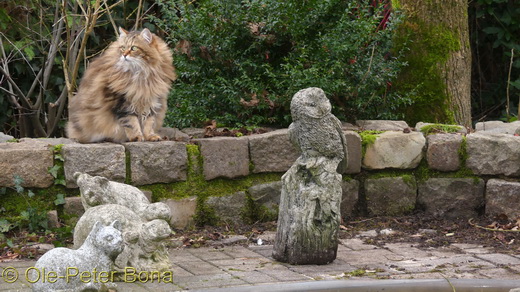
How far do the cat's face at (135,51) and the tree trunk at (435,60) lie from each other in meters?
2.86

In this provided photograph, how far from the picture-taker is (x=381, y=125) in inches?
283

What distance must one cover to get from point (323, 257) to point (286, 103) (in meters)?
2.05

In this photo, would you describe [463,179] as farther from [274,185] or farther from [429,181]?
[274,185]

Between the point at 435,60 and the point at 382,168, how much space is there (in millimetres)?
1583

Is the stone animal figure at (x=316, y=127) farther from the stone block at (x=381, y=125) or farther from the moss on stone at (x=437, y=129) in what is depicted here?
the moss on stone at (x=437, y=129)

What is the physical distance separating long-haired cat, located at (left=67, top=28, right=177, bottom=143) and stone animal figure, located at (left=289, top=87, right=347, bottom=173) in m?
1.52

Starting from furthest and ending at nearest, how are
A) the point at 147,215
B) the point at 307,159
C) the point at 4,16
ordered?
the point at 4,16, the point at 307,159, the point at 147,215

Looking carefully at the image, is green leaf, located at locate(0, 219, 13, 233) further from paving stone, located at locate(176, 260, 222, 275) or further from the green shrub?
the green shrub

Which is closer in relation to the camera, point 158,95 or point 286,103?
point 158,95

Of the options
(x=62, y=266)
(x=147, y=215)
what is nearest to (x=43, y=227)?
(x=147, y=215)

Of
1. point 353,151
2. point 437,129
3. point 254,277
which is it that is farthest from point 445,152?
point 254,277

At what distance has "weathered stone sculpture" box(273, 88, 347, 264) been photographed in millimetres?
5301

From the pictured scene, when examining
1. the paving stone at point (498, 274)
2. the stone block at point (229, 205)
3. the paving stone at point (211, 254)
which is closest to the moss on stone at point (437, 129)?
the stone block at point (229, 205)

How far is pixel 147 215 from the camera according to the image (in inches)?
199
